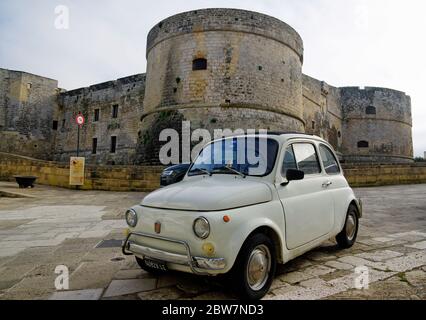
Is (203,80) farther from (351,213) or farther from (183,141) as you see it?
(351,213)

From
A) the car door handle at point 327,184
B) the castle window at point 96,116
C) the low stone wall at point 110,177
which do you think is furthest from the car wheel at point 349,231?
the castle window at point 96,116

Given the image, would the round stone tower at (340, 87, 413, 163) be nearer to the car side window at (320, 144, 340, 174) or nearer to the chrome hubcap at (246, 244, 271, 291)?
the car side window at (320, 144, 340, 174)

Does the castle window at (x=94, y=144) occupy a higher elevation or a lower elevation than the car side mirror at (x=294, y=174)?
higher

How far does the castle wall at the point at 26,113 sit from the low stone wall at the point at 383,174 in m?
31.6

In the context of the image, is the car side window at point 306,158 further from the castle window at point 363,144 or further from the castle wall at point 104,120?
the castle window at point 363,144

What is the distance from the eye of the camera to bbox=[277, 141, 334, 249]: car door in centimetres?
287

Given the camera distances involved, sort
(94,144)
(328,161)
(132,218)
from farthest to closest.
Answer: (94,144), (328,161), (132,218)

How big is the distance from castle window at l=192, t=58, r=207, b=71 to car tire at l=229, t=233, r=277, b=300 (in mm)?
14709

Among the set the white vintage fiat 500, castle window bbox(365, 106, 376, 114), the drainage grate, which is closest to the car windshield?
the white vintage fiat 500

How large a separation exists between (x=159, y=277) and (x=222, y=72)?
1425 cm

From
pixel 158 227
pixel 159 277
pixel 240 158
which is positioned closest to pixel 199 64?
pixel 240 158

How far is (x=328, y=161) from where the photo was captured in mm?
3918

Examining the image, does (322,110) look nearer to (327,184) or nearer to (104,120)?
(104,120)

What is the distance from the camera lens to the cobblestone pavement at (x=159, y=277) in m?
2.52
